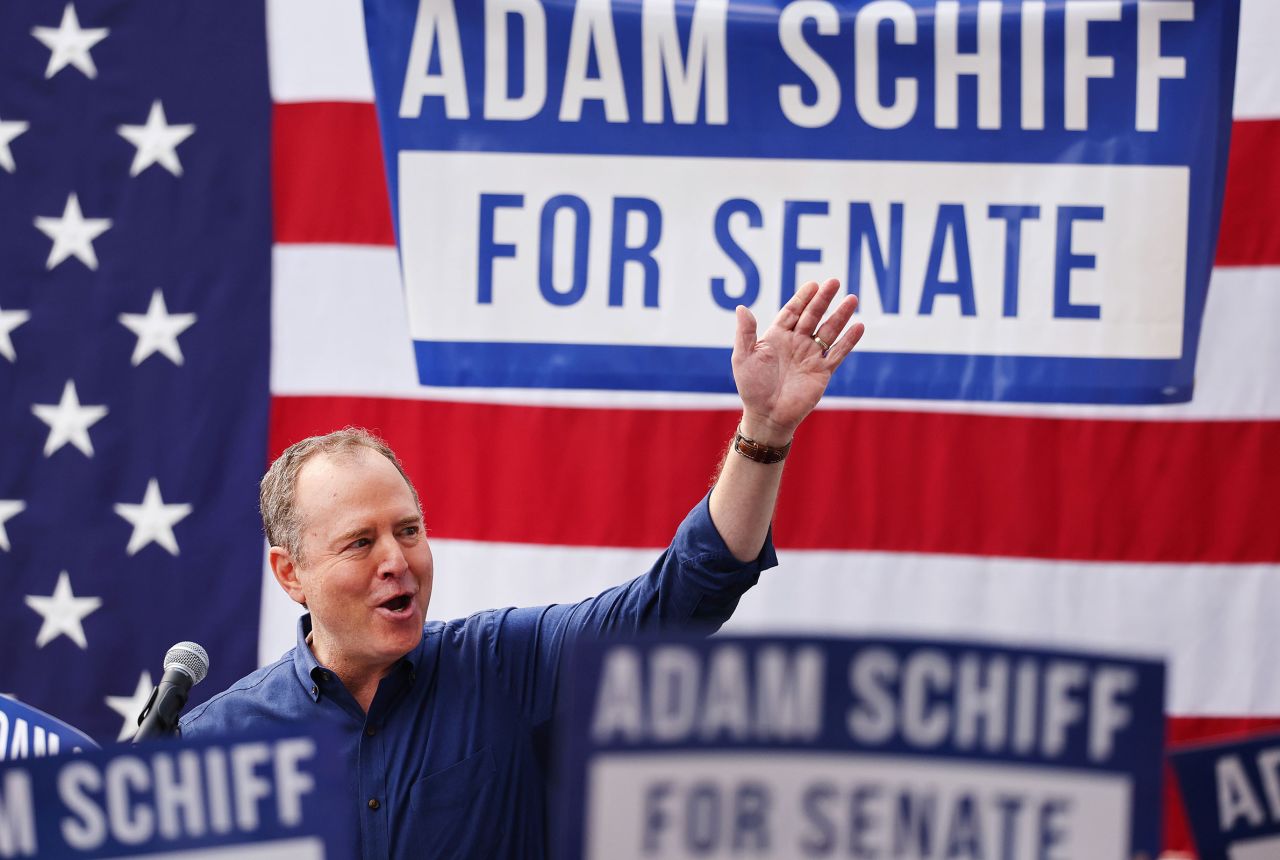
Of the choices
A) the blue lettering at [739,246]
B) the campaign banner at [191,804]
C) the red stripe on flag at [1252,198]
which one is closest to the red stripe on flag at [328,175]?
the blue lettering at [739,246]

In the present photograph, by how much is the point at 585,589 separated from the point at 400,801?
96 cm

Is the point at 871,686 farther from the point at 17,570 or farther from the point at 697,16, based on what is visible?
the point at 17,570

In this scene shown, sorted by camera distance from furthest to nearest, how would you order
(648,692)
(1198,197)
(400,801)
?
(1198,197), (400,801), (648,692)

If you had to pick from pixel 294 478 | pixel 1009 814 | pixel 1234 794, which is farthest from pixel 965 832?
pixel 294 478

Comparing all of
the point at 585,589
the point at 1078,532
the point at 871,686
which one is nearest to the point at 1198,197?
the point at 1078,532

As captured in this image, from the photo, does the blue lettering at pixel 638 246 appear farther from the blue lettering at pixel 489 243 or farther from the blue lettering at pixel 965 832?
the blue lettering at pixel 965 832

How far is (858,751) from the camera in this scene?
91cm

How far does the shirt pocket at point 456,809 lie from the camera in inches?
Result: 66.5

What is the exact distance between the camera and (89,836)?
3.13ft

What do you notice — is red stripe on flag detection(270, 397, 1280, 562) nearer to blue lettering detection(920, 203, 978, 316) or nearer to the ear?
blue lettering detection(920, 203, 978, 316)

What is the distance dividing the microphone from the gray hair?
1.17 ft

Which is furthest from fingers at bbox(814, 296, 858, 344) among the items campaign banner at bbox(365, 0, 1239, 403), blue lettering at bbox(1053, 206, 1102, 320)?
blue lettering at bbox(1053, 206, 1102, 320)

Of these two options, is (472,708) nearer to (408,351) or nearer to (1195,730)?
(408,351)

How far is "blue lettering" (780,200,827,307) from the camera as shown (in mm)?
2549
